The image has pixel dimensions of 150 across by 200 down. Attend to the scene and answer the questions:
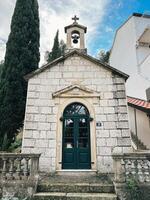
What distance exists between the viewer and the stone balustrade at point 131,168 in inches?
220

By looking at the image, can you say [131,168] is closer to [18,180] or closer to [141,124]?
[18,180]

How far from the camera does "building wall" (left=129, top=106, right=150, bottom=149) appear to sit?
1027 cm

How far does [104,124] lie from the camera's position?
27.1ft

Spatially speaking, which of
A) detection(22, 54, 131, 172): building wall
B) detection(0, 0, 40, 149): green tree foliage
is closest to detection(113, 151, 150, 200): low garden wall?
detection(22, 54, 131, 172): building wall

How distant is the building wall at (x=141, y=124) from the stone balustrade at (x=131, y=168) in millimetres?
4715

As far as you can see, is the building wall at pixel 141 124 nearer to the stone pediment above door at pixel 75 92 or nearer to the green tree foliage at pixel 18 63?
the stone pediment above door at pixel 75 92

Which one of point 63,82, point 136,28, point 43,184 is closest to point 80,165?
point 43,184

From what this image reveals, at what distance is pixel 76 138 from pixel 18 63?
7.48m

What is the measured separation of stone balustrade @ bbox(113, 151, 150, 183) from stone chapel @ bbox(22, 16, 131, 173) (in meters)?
1.98

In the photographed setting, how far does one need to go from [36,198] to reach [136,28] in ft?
48.8

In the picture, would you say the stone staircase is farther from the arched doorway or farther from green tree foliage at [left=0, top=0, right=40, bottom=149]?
green tree foliage at [left=0, top=0, right=40, bottom=149]

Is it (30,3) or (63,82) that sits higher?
A: (30,3)

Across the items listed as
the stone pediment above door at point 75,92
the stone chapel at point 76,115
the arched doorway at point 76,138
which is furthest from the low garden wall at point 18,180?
the stone pediment above door at point 75,92

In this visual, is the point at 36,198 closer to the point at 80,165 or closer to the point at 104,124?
the point at 80,165
